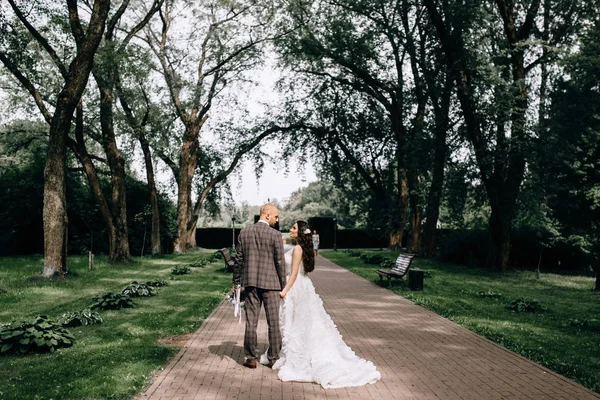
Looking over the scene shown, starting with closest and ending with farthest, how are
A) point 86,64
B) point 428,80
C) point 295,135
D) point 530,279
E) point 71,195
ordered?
point 86,64
point 530,279
point 428,80
point 71,195
point 295,135

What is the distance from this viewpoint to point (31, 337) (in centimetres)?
766

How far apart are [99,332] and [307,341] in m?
4.15

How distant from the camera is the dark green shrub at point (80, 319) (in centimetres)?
941

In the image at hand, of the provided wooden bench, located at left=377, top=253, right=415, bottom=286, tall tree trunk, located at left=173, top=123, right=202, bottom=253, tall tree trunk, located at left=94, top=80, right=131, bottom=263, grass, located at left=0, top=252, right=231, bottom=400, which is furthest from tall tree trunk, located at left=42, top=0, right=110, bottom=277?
tall tree trunk, located at left=173, top=123, right=202, bottom=253

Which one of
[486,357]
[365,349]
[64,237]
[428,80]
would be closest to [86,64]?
[64,237]

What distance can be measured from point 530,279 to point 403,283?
629 centimetres

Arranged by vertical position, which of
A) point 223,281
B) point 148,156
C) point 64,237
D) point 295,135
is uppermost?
point 295,135

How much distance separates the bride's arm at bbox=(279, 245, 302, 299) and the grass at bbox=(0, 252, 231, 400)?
5.97 ft

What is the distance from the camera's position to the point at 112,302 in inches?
454

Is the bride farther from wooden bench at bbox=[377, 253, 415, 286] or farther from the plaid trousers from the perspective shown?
wooden bench at bbox=[377, 253, 415, 286]

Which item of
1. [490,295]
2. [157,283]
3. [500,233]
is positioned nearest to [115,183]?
[157,283]

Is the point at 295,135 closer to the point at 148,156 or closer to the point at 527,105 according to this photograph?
the point at 148,156

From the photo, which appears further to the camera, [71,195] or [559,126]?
[71,195]

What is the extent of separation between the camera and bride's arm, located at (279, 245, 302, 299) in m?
6.78
